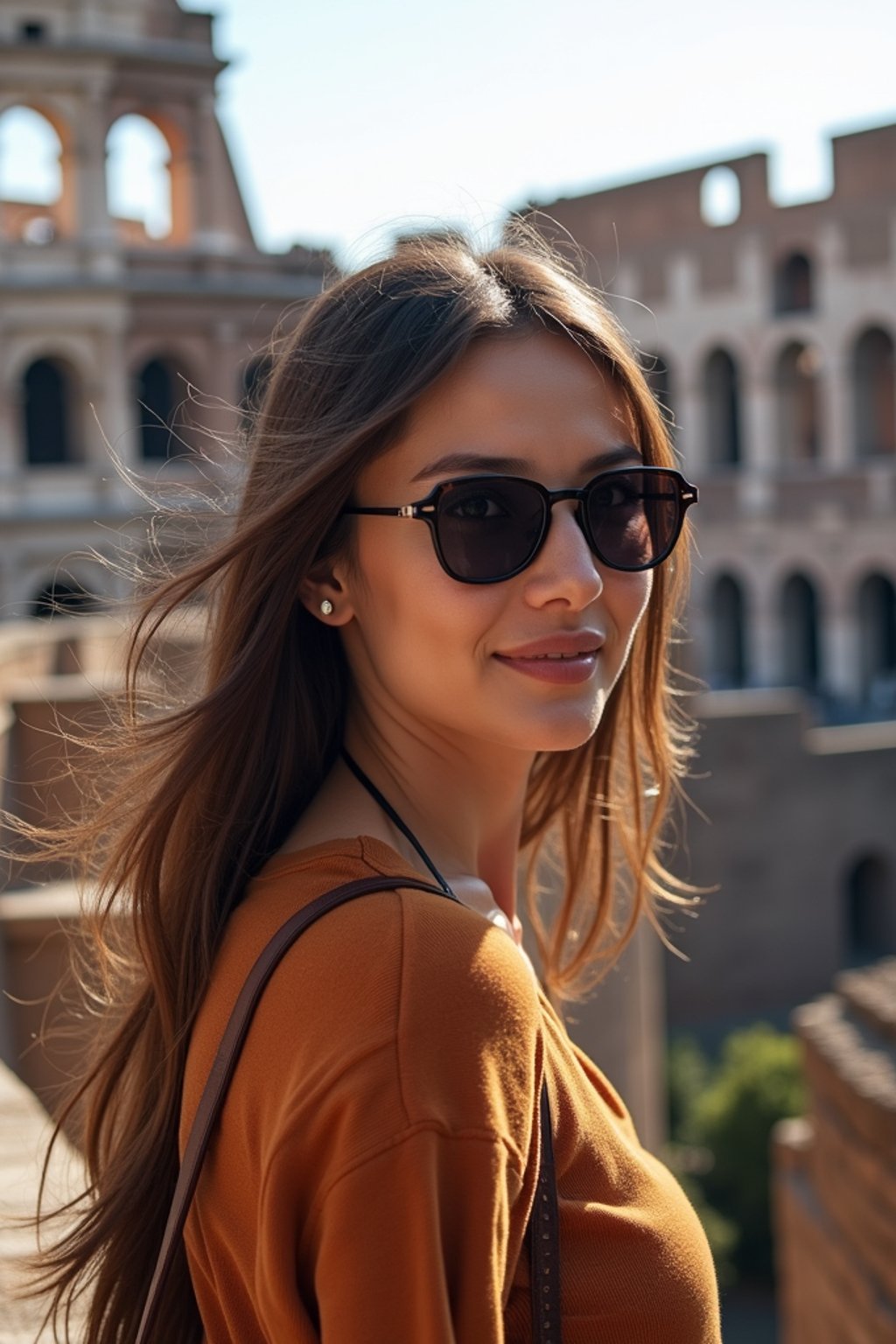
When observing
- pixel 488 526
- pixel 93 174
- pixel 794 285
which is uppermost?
pixel 93 174

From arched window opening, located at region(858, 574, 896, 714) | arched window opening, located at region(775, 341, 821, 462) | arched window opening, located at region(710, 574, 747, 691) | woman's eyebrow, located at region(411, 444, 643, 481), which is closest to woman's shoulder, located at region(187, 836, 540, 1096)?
woman's eyebrow, located at region(411, 444, 643, 481)

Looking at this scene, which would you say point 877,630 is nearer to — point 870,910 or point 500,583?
point 870,910

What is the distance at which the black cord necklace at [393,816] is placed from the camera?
1.53 m

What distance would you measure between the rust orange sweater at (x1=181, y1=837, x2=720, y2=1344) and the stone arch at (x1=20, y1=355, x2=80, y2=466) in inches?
822

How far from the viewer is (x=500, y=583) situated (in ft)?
5.08

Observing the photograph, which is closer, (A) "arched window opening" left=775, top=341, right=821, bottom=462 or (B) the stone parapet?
(B) the stone parapet

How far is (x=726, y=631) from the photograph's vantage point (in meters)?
29.5

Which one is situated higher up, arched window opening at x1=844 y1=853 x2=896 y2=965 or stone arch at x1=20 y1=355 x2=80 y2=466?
stone arch at x1=20 y1=355 x2=80 y2=466

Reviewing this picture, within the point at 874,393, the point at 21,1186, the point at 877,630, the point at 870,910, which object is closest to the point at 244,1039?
the point at 21,1186

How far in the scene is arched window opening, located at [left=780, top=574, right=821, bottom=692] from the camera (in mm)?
28359

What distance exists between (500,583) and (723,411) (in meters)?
28.8

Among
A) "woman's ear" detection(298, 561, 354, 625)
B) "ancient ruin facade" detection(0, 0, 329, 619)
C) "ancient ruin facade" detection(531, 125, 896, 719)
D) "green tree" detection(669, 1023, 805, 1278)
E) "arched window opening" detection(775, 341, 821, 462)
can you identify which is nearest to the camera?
"woman's ear" detection(298, 561, 354, 625)

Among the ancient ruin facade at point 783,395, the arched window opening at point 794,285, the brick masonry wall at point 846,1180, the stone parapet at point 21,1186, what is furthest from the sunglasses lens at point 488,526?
the arched window opening at point 794,285

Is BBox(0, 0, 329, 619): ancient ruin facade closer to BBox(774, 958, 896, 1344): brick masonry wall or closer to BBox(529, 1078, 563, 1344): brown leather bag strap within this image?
BBox(774, 958, 896, 1344): brick masonry wall
